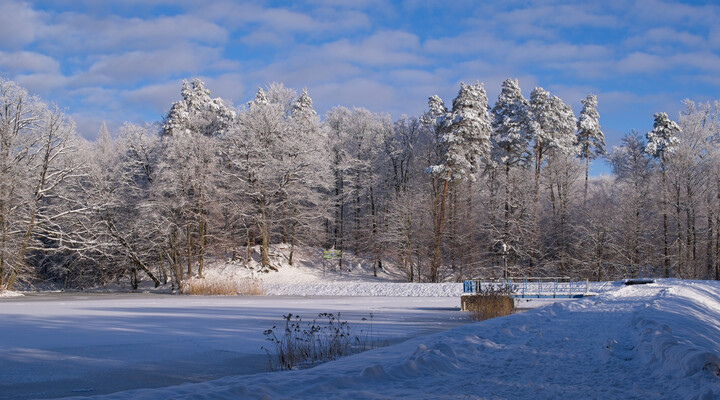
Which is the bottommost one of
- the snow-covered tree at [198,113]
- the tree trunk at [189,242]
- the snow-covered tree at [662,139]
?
→ the tree trunk at [189,242]

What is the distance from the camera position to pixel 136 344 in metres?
12.0

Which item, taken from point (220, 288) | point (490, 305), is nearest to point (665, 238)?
point (490, 305)

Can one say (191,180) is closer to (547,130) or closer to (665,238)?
(547,130)

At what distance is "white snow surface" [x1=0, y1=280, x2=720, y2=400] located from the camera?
23.3 ft

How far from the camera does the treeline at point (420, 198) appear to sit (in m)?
43.0

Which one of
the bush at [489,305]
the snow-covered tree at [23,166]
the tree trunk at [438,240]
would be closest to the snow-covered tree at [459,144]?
the tree trunk at [438,240]

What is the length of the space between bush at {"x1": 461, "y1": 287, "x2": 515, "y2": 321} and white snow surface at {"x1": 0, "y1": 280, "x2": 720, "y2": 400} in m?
2.16

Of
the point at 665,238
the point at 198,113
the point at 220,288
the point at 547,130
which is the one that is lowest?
the point at 220,288

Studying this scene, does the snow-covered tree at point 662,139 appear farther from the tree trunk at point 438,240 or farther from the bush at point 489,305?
the bush at point 489,305

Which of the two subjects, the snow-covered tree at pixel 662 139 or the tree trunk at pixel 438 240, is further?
the snow-covered tree at pixel 662 139

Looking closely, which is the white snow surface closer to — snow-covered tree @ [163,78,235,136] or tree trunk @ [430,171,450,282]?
tree trunk @ [430,171,450,282]

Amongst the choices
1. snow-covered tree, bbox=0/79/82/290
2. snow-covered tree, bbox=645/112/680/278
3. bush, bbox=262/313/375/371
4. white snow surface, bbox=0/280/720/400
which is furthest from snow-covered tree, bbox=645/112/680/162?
snow-covered tree, bbox=0/79/82/290

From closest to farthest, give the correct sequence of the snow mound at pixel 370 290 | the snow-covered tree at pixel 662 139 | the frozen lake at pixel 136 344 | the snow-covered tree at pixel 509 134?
the frozen lake at pixel 136 344 → the snow mound at pixel 370 290 → the snow-covered tree at pixel 662 139 → the snow-covered tree at pixel 509 134

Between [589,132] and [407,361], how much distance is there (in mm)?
51219
